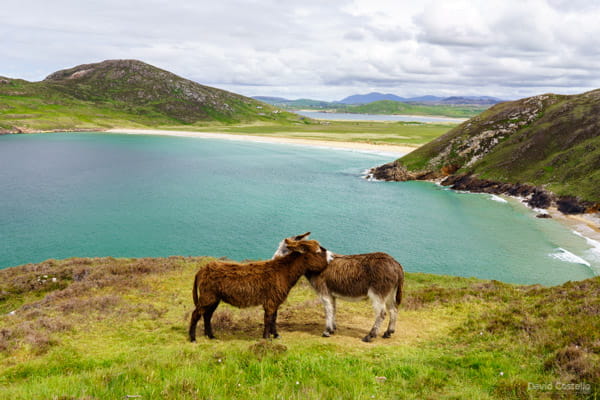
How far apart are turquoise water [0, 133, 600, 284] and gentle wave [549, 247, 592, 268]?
11 cm

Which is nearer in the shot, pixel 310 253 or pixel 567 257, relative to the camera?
pixel 310 253

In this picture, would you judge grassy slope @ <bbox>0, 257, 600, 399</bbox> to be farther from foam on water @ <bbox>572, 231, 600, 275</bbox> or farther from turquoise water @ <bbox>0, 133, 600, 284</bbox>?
foam on water @ <bbox>572, 231, 600, 275</bbox>

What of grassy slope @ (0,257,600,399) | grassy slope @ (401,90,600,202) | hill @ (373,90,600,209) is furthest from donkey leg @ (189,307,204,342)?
grassy slope @ (401,90,600,202)

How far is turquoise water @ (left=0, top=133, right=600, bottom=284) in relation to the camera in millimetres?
38750

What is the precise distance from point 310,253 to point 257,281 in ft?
6.77

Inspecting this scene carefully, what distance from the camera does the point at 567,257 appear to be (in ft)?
128

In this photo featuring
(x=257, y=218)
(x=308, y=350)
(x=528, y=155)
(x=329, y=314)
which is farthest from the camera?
(x=528, y=155)

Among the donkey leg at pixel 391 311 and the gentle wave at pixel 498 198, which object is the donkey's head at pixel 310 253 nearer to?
the donkey leg at pixel 391 311

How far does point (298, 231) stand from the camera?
46781mm

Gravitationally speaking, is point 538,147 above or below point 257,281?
above

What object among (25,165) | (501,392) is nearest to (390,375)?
(501,392)

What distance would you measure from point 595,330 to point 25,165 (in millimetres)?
109958

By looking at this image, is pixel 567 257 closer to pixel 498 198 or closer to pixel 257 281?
pixel 498 198

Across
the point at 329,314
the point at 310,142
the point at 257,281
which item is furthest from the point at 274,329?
the point at 310,142
